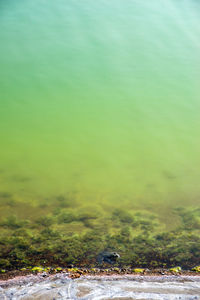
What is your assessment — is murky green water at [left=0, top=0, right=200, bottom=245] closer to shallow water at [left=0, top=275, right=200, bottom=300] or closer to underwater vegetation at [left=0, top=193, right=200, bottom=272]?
underwater vegetation at [left=0, top=193, right=200, bottom=272]

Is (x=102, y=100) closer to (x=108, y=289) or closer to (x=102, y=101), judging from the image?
(x=102, y=101)

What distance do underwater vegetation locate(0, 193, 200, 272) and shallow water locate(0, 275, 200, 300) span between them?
5.5 inches

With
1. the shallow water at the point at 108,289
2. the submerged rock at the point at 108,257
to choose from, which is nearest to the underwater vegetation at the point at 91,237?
the submerged rock at the point at 108,257

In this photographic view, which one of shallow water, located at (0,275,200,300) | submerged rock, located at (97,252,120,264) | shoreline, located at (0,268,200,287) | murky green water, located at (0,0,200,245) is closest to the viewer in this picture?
shallow water, located at (0,275,200,300)

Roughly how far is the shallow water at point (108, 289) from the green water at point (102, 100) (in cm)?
87

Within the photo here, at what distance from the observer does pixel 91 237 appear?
272cm

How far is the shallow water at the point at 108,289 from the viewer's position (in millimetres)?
2146

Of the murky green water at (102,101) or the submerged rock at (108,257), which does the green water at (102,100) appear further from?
the submerged rock at (108,257)

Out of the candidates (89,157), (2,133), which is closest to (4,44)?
(2,133)

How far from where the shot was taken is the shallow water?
7.04 ft

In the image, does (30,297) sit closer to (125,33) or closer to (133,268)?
(133,268)

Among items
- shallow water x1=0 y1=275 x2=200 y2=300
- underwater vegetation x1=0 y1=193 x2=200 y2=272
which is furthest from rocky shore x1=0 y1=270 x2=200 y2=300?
underwater vegetation x1=0 y1=193 x2=200 y2=272

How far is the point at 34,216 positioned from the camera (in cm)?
296

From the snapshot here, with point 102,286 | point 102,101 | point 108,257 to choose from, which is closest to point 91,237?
point 108,257
